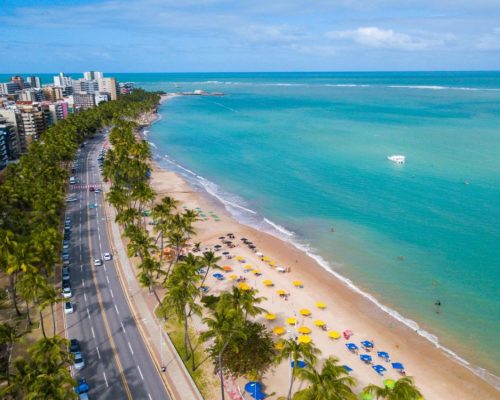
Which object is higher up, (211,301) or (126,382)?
(211,301)

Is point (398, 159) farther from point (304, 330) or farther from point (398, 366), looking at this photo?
point (398, 366)

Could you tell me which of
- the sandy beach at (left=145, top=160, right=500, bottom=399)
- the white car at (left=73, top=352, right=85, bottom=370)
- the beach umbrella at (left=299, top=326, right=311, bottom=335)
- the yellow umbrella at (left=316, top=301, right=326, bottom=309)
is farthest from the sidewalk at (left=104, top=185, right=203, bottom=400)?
the yellow umbrella at (left=316, top=301, right=326, bottom=309)

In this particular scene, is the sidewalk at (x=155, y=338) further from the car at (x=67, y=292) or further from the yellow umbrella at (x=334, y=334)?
the yellow umbrella at (x=334, y=334)

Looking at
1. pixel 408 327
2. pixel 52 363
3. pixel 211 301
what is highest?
pixel 52 363

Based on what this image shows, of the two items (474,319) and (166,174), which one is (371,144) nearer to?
(166,174)

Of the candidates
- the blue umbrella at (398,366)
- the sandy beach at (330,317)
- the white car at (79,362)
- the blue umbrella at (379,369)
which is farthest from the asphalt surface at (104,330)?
the blue umbrella at (398,366)

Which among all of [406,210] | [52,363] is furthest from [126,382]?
[406,210]
